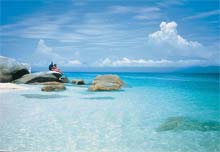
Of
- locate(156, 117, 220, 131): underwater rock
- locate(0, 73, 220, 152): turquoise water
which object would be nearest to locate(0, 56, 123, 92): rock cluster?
locate(0, 73, 220, 152): turquoise water

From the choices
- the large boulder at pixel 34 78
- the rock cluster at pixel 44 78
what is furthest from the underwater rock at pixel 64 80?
the large boulder at pixel 34 78

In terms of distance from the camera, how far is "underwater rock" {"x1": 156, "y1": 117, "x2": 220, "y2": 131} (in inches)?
141

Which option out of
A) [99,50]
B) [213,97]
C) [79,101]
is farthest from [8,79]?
[213,97]

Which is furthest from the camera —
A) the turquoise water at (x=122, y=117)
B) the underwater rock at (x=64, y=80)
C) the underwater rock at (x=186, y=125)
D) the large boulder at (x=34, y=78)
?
the large boulder at (x=34, y=78)

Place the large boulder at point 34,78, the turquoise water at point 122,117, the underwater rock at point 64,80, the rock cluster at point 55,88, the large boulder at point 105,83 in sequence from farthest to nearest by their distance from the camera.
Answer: the large boulder at point 34,78 → the rock cluster at point 55,88 → the underwater rock at point 64,80 → the large boulder at point 105,83 → the turquoise water at point 122,117

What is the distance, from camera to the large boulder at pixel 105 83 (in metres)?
5.33

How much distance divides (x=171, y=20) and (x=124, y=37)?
0.63 meters

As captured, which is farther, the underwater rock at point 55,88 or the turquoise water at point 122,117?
the underwater rock at point 55,88

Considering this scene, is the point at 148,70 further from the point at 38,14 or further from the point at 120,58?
the point at 38,14

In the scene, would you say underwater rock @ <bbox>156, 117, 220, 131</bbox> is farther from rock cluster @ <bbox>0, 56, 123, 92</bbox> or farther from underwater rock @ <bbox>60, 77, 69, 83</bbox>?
underwater rock @ <bbox>60, 77, 69, 83</bbox>

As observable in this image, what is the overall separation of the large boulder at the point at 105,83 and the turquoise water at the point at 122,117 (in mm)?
154

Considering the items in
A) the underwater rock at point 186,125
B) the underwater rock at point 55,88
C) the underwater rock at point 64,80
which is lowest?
the underwater rock at point 186,125

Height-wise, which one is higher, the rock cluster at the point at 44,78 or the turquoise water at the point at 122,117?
the rock cluster at the point at 44,78

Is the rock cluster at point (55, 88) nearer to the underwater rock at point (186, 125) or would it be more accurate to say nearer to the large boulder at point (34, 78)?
the large boulder at point (34, 78)
